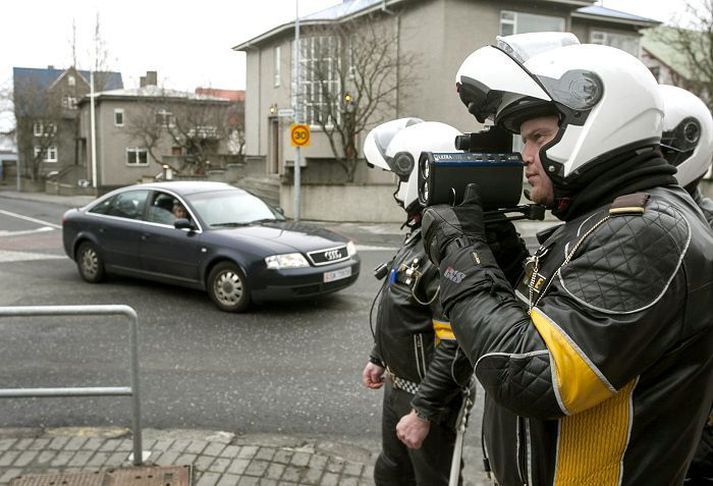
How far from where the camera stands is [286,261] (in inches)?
303

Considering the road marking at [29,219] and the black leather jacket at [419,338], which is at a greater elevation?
the black leather jacket at [419,338]

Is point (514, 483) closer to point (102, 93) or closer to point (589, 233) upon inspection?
point (589, 233)

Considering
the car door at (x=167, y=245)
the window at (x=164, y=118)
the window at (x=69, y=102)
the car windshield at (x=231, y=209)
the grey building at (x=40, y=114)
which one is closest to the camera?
the car door at (x=167, y=245)

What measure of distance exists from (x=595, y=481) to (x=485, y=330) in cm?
44

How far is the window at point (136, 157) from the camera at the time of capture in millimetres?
46625

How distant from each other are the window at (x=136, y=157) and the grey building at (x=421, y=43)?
22.8 m

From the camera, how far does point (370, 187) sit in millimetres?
19828

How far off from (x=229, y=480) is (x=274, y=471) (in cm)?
26

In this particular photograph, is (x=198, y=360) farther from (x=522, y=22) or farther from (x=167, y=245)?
(x=522, y=22)

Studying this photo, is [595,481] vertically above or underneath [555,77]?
underneath

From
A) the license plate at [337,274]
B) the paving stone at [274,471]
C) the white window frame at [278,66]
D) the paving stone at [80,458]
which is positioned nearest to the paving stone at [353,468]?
the paving stone at [274,471]

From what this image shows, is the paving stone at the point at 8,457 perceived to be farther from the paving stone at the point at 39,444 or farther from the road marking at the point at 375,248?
the road marking at the point at 375,248

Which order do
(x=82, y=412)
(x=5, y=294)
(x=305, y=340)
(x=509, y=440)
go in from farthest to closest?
(x=5, y=294) → (x=305, y=340) → (x=82, y=412) → (x=509, y=440)

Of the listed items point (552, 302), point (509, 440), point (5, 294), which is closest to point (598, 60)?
point (552, 302)
